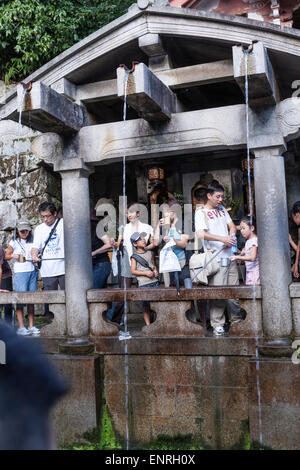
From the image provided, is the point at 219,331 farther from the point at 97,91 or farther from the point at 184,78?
the point at 97,91

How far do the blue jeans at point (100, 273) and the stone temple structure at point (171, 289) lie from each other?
750 millimetres

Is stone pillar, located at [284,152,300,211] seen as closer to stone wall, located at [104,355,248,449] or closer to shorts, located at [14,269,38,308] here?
stone wall, located at [104,355,248,449]

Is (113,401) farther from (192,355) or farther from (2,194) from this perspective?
(2,194)

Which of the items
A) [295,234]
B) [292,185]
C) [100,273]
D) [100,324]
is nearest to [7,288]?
[100,273]

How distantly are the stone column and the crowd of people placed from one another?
0.50 m

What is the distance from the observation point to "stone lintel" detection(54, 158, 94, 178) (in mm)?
6500

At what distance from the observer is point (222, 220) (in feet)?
21.4

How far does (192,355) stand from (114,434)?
1445 mm

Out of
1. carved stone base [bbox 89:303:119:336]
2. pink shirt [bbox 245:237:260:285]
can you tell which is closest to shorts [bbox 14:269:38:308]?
carved stone base [bbox 89:303:119:336]

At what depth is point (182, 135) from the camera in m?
6.15

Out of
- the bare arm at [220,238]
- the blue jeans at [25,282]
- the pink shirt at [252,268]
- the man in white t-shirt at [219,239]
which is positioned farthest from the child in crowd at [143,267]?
the blue jeans at [25,282]

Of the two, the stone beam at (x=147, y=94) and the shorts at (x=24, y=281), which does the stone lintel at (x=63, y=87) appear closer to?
the stone beam at (x=147, y=94)
